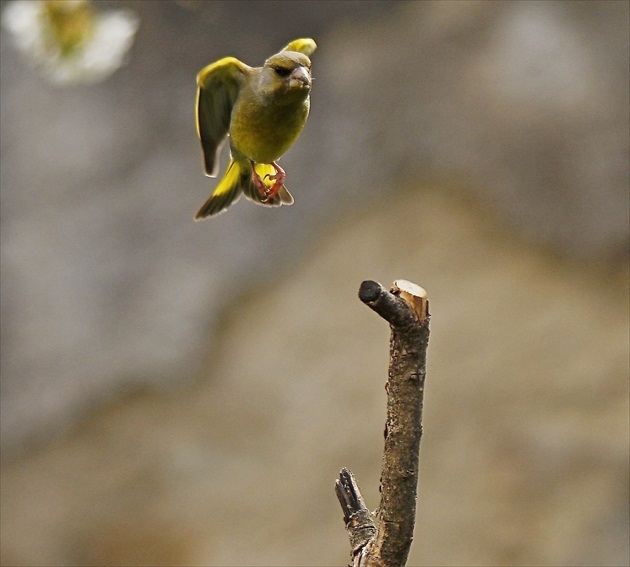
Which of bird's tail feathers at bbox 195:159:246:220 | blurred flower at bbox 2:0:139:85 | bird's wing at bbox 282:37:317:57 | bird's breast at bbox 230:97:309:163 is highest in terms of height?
blurred flower at bbox 2:0:139:85

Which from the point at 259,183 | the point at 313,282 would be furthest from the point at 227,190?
the point at 313,282

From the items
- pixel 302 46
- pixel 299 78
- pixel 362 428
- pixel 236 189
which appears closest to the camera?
pixel 299 78

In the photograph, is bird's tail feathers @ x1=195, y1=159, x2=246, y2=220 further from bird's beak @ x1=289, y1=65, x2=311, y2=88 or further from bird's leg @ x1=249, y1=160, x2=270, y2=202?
bird's beak @ x1=289, y1=65, x2=311, y2=88

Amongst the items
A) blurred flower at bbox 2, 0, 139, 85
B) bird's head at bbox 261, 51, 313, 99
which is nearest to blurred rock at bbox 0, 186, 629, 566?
blurred flower at bbox 2, 0, 139, 85

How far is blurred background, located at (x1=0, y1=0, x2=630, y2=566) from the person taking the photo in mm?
3023

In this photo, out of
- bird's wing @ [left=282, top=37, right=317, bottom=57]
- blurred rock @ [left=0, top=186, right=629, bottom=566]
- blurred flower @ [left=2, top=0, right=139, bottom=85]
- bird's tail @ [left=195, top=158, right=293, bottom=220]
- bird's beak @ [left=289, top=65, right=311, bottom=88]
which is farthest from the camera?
blurred rock @ [left=0, top=186, right=629, bottom=566]

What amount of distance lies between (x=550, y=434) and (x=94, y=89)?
Answer: 175cm

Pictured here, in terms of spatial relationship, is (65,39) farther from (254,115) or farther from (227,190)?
(254,115)

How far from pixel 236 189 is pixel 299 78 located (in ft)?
1.06

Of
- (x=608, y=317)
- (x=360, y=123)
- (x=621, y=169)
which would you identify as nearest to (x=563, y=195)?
(x=621, y=169)

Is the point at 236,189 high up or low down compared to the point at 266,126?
up

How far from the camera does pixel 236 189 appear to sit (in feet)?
4.07

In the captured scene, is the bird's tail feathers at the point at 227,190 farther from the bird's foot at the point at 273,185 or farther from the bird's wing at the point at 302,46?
the bird's wing at the point at 302,46

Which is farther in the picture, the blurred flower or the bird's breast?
the blurred flower
